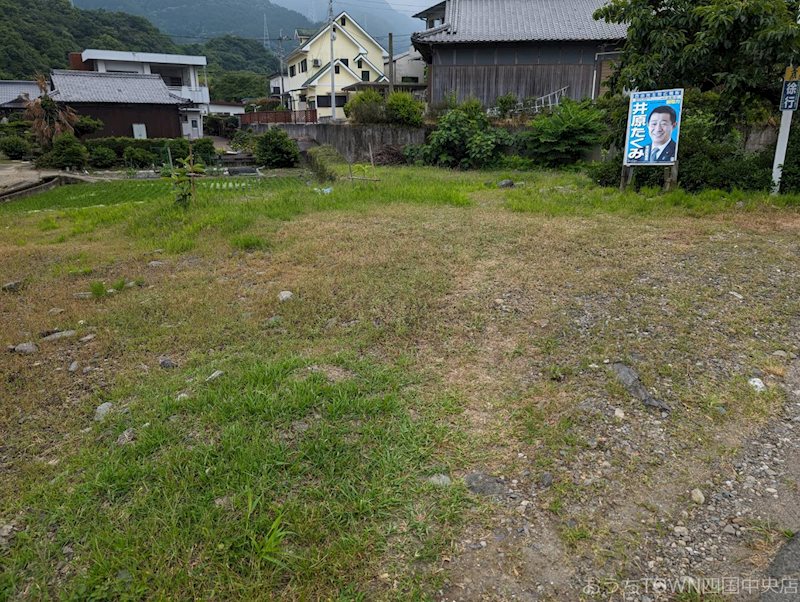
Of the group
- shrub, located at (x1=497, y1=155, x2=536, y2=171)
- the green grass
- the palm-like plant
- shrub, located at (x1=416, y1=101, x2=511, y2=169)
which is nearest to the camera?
the green grass

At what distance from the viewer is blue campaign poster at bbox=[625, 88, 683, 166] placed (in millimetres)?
7289

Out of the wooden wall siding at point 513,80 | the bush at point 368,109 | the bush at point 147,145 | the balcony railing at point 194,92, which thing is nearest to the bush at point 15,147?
the bush at point 147,145

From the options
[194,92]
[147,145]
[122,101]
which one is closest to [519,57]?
[147,145]

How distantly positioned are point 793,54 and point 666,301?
500 centimetres

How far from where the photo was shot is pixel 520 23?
17.1 metres

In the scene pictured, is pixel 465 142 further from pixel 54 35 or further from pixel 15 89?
pixel 54 35

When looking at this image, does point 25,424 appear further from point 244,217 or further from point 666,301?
point 244,217

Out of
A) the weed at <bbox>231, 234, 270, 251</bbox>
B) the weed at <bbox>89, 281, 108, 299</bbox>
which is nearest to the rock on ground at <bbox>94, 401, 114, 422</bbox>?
the weed at <bbox>89, 281, 108, 299</bbox>

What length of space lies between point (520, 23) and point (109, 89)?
19617mm

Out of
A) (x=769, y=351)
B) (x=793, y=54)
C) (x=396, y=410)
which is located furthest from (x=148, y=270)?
(x=793, y=54)

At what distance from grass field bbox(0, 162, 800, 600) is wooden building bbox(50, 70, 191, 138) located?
881 inches

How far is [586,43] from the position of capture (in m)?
16.5

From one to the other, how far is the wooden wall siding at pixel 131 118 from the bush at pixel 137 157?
4280 millimetres

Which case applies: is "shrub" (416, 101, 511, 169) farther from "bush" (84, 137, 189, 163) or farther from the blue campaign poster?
"bush" (84, 137, 189, 163)
